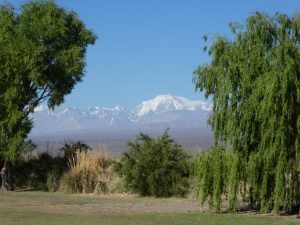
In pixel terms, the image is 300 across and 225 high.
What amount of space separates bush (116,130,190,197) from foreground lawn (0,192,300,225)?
0.97 meters

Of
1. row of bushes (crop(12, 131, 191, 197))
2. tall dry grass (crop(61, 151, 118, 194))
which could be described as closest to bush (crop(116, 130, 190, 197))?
row of bushes (crop(12, 131, 191, 197))

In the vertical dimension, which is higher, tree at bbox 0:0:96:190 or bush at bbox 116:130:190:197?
tree at bbox 0:0:96:190

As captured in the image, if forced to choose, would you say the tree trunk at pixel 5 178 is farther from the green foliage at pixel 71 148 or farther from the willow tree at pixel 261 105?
the willow tree at pixel 261 105

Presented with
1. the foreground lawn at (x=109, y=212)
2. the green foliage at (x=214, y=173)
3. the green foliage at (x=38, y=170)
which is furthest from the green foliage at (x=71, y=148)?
the green foliage at (x=214, y=173)

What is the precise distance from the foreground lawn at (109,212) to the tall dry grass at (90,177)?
2776 millimetres

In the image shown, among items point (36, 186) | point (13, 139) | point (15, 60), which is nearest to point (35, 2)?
point (15, 60)

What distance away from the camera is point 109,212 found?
20797 mm

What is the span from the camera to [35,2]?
3106 centimetres

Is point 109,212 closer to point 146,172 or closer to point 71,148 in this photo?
point 146,172

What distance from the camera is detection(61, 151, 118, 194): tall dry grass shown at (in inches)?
1179

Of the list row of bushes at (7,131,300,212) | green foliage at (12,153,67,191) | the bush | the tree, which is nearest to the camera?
row of bushes at (7,131,300,212)

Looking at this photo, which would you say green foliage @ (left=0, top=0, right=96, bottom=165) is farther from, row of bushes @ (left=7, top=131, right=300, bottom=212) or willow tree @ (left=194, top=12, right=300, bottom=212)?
willow tree @ (left=194, top=12, right=300, bottom=212)

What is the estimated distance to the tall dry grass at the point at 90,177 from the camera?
29953 mm

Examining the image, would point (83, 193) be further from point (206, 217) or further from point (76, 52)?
point (206, 217)
